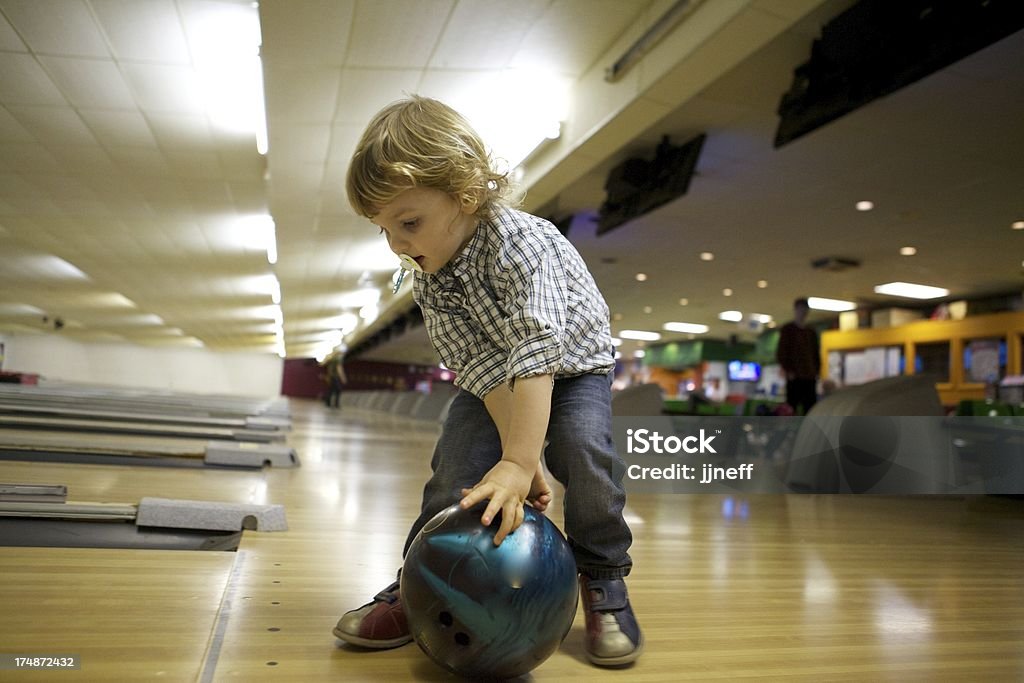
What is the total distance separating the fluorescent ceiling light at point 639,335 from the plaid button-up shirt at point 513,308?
15019 mm

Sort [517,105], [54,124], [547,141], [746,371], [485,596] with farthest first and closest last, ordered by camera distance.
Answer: [746,371]
[54,124]
[547,141]
[517,105]
[485,596]

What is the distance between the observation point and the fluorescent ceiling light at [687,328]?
1481 cm

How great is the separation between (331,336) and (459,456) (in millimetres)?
23087

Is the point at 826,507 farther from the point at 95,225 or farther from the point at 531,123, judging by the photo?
the point at 95,225

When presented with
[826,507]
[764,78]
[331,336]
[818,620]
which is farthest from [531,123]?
[331,336]

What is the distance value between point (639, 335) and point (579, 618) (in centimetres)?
1571

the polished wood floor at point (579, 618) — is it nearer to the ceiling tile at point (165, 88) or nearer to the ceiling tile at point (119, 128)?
the ceiling tile at point (165, 88)

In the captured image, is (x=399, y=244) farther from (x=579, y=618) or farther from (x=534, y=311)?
(x=579, y=618)

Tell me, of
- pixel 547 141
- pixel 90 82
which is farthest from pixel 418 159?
pixel 90 82

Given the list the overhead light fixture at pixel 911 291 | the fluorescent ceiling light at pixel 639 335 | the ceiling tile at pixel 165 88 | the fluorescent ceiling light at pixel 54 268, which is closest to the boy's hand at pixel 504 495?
the ceiling tile at pixel 165 88

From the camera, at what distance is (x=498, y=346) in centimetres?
123

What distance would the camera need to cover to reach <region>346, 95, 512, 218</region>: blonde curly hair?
3.59 ft

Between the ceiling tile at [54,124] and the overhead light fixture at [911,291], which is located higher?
the ceiling tile at [54,124]

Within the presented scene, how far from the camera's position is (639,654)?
1.20 metres
